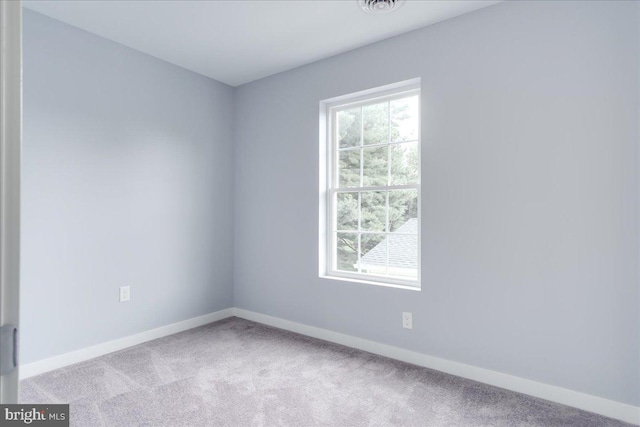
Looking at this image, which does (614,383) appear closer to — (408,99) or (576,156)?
(576,156)

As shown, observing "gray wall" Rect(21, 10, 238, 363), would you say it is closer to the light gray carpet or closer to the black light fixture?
the light gray carpet

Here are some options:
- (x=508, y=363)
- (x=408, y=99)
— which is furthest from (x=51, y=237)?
(x=508, y=363)

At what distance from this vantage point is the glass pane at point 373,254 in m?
3.12

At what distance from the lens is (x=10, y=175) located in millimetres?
587

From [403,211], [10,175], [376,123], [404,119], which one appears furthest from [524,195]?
[10,175]

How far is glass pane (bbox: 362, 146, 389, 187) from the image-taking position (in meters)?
3.12

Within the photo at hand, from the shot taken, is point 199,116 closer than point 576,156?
No

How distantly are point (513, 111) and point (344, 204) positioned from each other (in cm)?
154

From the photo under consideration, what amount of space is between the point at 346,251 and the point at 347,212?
36 cm

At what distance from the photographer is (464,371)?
2.57 metres

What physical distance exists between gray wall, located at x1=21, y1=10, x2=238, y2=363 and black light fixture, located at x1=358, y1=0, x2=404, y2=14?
77.0 inches

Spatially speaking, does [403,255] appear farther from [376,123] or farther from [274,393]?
[274,393]

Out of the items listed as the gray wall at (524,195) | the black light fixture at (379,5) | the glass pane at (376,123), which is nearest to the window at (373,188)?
the glass pane at (376,123)

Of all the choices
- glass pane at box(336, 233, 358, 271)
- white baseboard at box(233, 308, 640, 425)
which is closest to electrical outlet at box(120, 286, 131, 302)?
white baseboard at box(233, 308, 640, 425)
